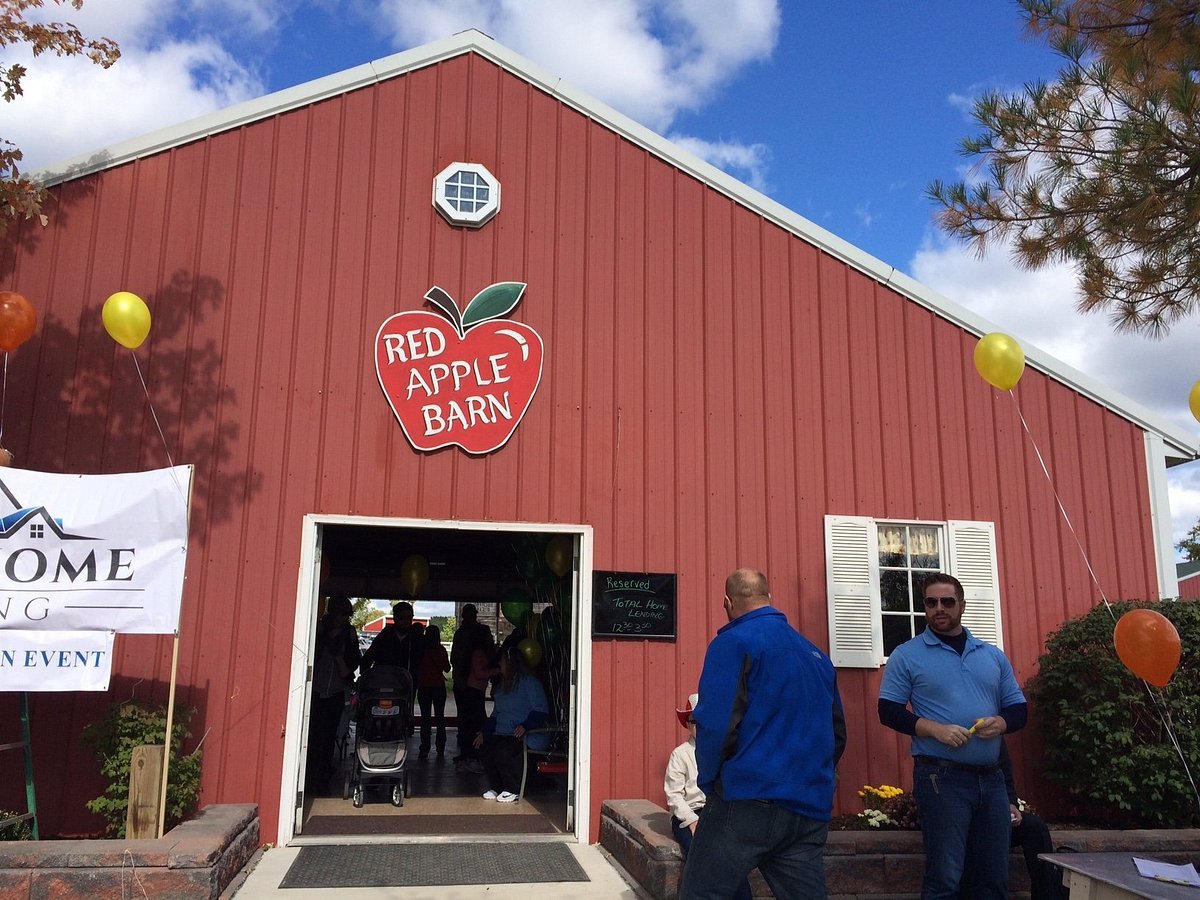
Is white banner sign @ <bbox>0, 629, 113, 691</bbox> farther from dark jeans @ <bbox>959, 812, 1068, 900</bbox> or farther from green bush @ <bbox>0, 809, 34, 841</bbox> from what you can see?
dark jeans @ <bbox>959, 812, 1068, 900</bbox>

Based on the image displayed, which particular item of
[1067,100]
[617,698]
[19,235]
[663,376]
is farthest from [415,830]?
[1067,100]

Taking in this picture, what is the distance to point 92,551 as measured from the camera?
20.1 feet

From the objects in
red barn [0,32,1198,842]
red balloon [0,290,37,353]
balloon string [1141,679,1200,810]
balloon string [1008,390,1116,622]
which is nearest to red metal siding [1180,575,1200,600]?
red barn [0,32,1198,842]

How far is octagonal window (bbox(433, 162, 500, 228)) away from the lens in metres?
8.08

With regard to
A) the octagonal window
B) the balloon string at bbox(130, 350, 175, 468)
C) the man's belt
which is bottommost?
the man's belt

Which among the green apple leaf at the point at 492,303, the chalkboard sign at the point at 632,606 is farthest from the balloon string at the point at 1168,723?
the green apple leaf at the point at 492,303

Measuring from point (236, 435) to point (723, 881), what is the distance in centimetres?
524

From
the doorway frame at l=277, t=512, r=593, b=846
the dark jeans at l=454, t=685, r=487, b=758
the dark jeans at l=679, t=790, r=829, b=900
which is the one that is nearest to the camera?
the dark jeans at l=679, t=790, r=829, b=900

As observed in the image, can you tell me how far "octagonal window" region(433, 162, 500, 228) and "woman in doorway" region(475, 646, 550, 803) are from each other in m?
4.04

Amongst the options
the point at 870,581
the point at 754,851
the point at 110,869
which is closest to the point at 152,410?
the point at 110,869

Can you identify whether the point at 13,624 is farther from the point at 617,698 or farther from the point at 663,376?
the point at 663,376

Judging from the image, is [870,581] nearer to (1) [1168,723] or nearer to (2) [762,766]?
(1) [1168,723]

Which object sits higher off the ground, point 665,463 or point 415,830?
point 665,463

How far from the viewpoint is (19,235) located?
7480 millimetres
